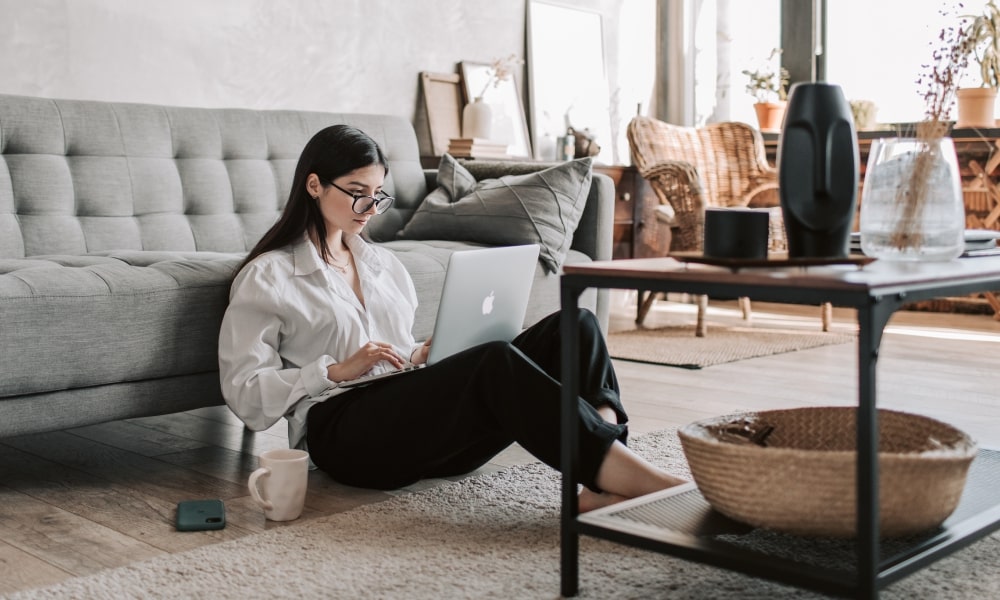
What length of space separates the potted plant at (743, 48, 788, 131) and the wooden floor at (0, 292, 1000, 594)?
5.21 ft

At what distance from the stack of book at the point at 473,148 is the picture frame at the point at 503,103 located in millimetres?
425

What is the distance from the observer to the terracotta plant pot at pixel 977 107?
187 inches

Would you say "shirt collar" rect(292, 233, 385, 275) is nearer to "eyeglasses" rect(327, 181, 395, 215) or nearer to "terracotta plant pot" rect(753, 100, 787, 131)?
"eyeglasses" rect(327, 181, 395, 215)

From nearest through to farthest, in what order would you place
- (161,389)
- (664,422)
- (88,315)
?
(88,315), (161,389), (664,422)

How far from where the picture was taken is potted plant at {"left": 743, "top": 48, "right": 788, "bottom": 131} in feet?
18.1

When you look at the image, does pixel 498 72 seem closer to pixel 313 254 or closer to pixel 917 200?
pixel 313 254

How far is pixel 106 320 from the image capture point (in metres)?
2.13

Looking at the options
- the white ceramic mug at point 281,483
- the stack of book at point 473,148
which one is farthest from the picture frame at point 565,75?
the white ceramic mug at point 281,483

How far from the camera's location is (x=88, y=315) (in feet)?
6.88

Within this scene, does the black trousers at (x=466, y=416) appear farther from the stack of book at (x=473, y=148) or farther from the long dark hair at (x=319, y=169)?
the stack of book at (x=473, y=148)

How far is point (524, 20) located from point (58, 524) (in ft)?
12.1

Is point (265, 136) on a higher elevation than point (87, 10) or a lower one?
lower

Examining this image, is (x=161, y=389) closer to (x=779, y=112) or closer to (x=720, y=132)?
(x=720, y=132)

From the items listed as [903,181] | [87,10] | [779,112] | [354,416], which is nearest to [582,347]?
[354,416]
